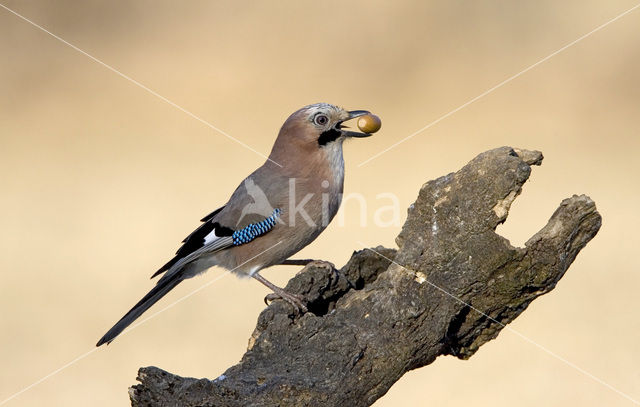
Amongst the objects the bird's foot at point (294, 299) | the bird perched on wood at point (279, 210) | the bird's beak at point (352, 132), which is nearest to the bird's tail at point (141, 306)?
the bird perched on wood at point (279, 210)

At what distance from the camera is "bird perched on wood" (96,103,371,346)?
221 inches

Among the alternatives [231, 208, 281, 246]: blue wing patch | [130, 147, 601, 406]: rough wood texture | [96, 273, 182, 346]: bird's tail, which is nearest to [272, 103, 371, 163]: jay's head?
[231, 208, 281, 246]: blue wing patch

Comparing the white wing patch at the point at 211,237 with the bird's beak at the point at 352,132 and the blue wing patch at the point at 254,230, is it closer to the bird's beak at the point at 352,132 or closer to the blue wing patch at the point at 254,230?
the blue wing patch at the point at 254,230

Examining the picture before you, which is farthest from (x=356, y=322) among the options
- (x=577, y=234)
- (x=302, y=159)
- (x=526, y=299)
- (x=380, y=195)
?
(x=380, y=195)

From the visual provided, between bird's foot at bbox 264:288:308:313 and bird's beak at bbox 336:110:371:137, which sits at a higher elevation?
bird's beak at bbox 336:110:371:137

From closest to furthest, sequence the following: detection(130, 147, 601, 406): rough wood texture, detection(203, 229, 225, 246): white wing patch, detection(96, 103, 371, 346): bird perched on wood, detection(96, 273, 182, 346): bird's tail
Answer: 1. detection(130, 147, 601, 406): rough wood texture
2. detection(96, 273, 182, 346): bird's tail
3. detection(96, 103, 371, 346): bird perched on wood
4. detection(203, 229, 225, 246): white wing patch

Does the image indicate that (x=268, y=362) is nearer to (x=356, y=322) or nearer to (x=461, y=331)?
(x=356, y=322)

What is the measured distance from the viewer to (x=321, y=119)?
587 cm

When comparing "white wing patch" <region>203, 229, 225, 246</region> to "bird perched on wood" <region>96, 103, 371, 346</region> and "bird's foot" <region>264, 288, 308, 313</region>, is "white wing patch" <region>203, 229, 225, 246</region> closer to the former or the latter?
→ "bird perched on wood" <region>96, 103, 371, 346</region>

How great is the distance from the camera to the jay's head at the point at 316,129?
19.1 feet

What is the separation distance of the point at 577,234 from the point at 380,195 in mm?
6788

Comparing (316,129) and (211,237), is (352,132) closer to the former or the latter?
(316,129)

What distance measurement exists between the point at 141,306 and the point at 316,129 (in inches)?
62.4

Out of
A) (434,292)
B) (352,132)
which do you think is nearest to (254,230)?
(352,132)
